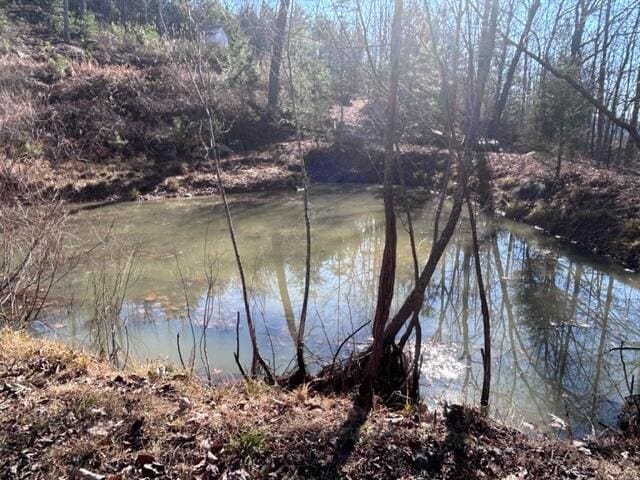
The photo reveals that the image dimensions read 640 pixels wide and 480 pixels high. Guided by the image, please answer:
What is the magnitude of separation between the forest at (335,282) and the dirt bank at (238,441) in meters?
0.02

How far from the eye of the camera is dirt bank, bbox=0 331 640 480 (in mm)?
2928

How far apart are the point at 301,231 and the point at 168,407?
1037cm

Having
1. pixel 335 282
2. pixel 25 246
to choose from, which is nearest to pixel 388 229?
pixel 25 246

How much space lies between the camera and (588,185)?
44.5 ft

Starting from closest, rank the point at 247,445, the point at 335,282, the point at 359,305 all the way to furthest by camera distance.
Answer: the point at 247,445 < the point at 359,305 < the point at 335,282

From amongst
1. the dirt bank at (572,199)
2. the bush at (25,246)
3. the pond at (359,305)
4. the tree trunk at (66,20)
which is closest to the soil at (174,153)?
the dirt bank at (572,199)

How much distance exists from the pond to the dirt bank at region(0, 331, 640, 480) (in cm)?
121

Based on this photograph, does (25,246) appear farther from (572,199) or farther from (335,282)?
(572,199)

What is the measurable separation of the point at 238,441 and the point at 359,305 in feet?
16.3

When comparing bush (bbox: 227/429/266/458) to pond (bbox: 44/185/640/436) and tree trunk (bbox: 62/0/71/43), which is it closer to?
pond (bbox: 44/185/640/436)

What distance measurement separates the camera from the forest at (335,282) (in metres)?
3.25

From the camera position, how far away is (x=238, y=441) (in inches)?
Answer: 123

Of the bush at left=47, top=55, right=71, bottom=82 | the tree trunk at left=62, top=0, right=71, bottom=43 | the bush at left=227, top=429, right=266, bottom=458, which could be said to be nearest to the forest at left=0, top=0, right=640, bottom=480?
the bush at left=227, top=429, right=266, bottom=458

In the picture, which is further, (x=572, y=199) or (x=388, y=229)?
(x=572, y=199)
